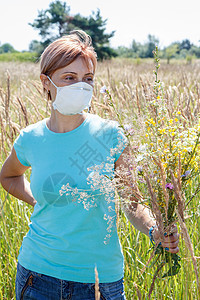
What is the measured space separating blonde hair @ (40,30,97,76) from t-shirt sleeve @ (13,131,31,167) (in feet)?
1.09

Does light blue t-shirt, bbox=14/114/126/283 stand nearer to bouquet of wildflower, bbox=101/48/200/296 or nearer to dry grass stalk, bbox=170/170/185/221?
bouquet of wildflower, bbox=101/48/200/296

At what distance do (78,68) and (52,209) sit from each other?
0.62m

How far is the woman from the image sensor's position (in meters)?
1.44

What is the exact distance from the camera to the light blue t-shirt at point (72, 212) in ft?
4.77

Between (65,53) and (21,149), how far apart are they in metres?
0.50

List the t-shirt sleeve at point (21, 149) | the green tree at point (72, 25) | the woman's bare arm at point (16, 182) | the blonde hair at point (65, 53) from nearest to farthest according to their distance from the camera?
the blonde hair at point (65, 53) → the t-shirt sleeve at point (21, 149) → the woman's bare arm at point (16, 182) → the green tree at point (72, 25)

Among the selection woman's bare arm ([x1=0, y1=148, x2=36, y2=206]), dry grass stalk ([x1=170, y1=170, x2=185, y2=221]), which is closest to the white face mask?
woman's bare arm ([x1=0, y1=148, x2=36, y2=206])

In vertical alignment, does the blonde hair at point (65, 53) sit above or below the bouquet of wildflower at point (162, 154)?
above

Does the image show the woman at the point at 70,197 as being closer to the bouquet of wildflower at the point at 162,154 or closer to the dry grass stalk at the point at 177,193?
the bouquet of wildflower at the point at 162,154

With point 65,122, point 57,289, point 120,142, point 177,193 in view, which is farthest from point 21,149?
point 177,193

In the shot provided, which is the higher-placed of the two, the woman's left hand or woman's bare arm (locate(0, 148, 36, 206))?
the woman's left hand

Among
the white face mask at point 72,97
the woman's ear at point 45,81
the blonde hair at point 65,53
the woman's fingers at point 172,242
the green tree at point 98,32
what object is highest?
the green tree at point 98,32

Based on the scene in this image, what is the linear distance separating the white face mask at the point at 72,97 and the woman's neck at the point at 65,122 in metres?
0.02

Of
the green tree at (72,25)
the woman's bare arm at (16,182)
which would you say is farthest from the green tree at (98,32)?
the woman's bare arm at (16,182)
